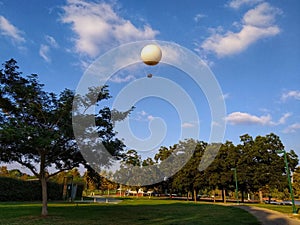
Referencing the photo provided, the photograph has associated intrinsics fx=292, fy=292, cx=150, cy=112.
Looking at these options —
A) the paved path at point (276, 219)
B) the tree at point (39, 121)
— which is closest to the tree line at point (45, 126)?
the tree at point (39, 121)

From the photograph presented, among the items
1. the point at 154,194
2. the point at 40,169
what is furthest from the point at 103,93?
the point at 154,194

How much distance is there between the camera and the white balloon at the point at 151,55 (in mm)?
8484

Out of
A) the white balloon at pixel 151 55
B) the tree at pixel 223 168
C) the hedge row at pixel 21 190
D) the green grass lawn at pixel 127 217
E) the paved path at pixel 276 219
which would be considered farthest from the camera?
the tree at pixel 223 168

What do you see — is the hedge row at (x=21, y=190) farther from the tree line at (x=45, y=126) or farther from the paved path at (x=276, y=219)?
the paved path at (x=276, y=219)

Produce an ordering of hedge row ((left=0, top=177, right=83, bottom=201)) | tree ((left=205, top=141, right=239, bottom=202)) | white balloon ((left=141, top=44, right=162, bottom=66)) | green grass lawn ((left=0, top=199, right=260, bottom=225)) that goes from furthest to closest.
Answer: tree ((left=205, top=141, right=239, bottom=202)), hedge row ((left=0, top=177, right=83, bottom=201)), green grass lawn ((left=0, top=199, right=260, bottom=225)), white balloon ((left=141, top=44, right=162, bottom=66))

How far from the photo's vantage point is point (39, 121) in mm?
17297

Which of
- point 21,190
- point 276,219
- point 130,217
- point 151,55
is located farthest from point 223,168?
point 151,55

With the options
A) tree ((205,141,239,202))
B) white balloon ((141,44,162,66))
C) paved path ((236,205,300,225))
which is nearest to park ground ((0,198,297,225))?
paved path ((236,205,300,225))

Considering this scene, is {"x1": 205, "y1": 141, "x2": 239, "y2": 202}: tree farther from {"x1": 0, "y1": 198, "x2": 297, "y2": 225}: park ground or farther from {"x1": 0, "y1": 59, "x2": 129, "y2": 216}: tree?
{"x1": 0, "y1": 59, "x2": 129, "y2": 216}: tree

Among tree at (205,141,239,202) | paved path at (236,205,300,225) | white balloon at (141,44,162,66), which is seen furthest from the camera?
tree at (205,141,239,202)

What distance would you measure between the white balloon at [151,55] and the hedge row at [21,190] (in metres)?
32.4

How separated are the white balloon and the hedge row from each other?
32.4m

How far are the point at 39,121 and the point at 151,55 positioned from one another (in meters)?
11.2

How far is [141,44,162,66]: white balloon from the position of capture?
848cm
